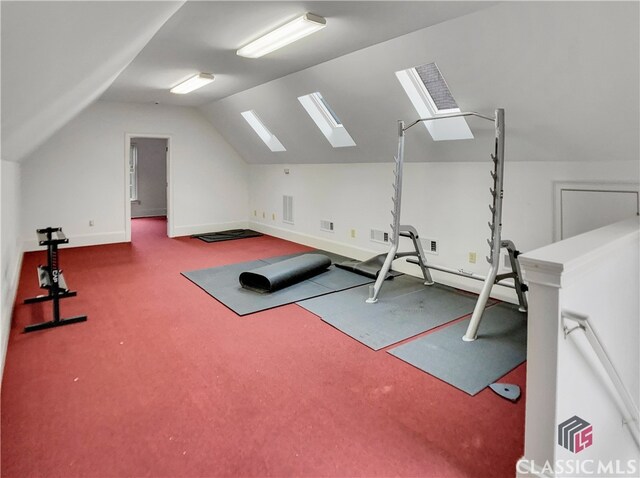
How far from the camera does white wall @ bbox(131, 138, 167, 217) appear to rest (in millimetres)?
10656

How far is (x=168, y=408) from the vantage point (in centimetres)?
229

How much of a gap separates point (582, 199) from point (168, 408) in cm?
362

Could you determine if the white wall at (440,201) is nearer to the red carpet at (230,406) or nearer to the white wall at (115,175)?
the white wall at (115,175)

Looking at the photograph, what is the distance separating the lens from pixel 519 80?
3.08m

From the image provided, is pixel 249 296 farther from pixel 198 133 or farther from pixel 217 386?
pixel 198 133

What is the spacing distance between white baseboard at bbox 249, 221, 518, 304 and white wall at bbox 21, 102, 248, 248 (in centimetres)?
111

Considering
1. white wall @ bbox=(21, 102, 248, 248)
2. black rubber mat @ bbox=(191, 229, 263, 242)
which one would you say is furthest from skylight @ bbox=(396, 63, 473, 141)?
white wall @ bbox=(21, 102, 248, 248)

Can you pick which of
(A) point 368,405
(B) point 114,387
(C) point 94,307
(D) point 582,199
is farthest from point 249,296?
(D) point 582,199

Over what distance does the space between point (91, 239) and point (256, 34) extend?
517 cm

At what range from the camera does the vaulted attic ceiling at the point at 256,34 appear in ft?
9.42

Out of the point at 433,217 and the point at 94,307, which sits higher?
the point at 433,217

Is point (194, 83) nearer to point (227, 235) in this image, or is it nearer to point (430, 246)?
point (227, 235)

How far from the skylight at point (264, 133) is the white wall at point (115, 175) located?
1396 mm

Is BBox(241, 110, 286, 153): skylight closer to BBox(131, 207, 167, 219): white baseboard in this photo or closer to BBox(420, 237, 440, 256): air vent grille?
BBox(420, 237, 440, 256): air vent grille
